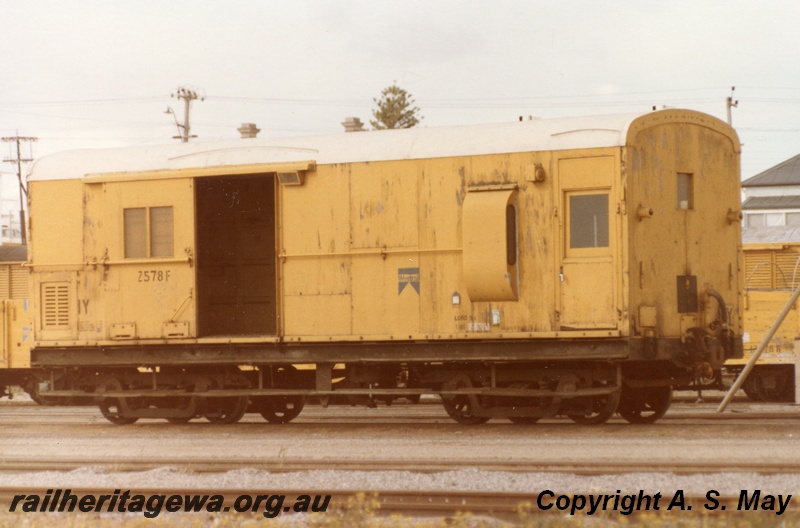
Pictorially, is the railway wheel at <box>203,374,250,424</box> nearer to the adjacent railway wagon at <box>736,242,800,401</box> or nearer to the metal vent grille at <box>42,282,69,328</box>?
the metal vent grille at <box>42,282,69,328</box>

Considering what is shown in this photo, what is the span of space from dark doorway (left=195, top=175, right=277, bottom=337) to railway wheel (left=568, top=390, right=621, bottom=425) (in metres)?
4.94

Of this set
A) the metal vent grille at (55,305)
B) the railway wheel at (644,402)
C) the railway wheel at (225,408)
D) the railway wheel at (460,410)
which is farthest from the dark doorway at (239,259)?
the railway wheel at (644,402)

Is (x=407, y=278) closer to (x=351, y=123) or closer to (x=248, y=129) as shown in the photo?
(x=351, y=123)

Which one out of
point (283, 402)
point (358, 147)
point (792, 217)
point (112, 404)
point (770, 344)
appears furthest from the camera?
point (792, 217)

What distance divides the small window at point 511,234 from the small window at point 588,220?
668 mm

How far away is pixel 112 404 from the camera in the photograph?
14078mm

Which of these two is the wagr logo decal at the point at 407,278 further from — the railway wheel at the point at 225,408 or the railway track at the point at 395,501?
the railway track at the point at 395,501

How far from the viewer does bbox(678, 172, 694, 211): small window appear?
12.4 metres

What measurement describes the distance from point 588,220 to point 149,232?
19.1 ft

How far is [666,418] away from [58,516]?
877 centimetres

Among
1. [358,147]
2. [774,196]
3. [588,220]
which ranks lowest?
[588,220]

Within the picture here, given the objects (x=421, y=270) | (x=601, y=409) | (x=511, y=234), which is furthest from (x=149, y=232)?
(x=601, y=409)

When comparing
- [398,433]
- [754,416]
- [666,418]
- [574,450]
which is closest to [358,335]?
[398,433]

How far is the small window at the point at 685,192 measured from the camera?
12406 mm
